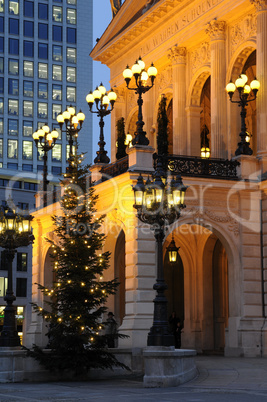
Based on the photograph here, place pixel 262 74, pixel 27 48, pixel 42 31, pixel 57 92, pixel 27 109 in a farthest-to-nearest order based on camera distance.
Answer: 1. pixel 57 92
2. pixel 42 31
3. pixel 27 48
4. pixel 27 109
5. pixel 262 74

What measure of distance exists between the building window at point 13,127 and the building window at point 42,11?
1495cm

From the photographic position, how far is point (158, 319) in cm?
2312

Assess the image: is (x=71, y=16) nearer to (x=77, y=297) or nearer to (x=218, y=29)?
(x=218, y=29)

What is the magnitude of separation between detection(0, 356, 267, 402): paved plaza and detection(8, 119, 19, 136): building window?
80576 mm

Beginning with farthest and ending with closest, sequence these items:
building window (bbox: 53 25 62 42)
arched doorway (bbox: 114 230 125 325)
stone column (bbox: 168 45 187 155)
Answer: building window (bbox: 53 25 62 42)
stone column (bbox: 168 45 187 155)
arched doorway (bbox: 114 230 125 325)

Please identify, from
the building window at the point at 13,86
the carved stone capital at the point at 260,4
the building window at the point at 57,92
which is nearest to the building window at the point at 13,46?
the building window at the point at 13,86

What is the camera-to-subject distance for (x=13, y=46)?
10500 centimetres

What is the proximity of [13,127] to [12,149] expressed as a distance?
288cm

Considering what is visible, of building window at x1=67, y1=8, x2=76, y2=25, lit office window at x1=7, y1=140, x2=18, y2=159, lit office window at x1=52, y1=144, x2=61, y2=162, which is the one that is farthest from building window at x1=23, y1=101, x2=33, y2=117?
building window at x1=67, y1=8, x2=76, y2=25

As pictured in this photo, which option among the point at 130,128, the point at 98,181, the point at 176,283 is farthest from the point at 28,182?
the point at 98,181

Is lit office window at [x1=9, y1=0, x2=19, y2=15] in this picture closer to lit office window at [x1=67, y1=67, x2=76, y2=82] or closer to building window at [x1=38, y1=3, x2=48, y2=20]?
building window at [x1=38, y1=3, x2=48, y2=20]

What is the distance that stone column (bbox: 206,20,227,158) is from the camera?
37.7 meters

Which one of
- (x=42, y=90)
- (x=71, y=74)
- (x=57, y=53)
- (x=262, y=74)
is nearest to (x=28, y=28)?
(x=57, y=53)

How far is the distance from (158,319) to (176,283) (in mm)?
19303
